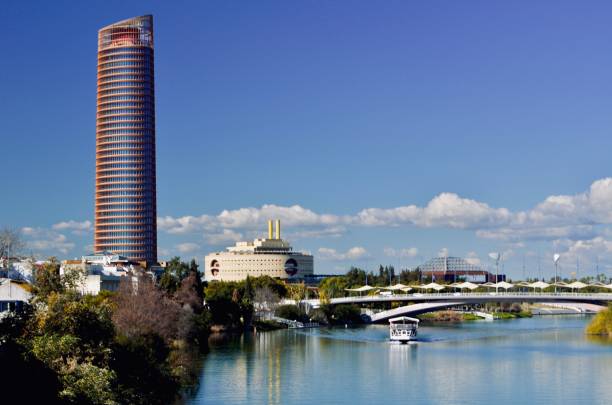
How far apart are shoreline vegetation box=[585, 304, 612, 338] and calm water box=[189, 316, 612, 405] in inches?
88.1

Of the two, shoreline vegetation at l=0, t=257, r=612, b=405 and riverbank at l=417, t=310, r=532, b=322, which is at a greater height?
shoreline vegetation at l=0, t=257, r=612, b=405

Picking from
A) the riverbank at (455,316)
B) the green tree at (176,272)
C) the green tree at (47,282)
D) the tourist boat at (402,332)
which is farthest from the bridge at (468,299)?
the green tree at (47,282)

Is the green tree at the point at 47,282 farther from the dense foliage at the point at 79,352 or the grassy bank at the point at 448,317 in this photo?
the grassy bank at the point at 448,317

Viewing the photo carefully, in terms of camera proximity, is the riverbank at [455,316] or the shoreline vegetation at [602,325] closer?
the shoreline vegetation at [602,325]

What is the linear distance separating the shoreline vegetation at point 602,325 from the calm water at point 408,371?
2.24 m

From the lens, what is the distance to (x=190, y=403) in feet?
196

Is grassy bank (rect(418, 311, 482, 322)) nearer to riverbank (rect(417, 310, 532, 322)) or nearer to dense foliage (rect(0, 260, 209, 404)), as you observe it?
riverbank (rect(417, 310, 532, 322))

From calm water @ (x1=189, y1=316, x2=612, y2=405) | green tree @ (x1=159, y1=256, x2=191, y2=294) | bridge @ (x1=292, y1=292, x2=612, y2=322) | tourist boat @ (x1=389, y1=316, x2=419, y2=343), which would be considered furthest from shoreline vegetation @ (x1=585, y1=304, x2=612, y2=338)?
green tree @ (x1=159, y1=256, x2=191, y2=294)

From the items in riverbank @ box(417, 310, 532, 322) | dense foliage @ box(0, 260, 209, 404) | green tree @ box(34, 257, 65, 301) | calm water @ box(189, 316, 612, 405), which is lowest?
calm water @ box(189, 316, 612, 405)

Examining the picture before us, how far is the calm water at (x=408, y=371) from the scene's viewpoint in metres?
64.1

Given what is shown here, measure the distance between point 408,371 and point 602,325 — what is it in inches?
1880

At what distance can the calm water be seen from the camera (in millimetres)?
64062

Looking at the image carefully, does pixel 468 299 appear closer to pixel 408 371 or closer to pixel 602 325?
pixel 602 325

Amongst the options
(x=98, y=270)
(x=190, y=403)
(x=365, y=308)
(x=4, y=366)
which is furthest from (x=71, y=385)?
(x=365, y=308)
